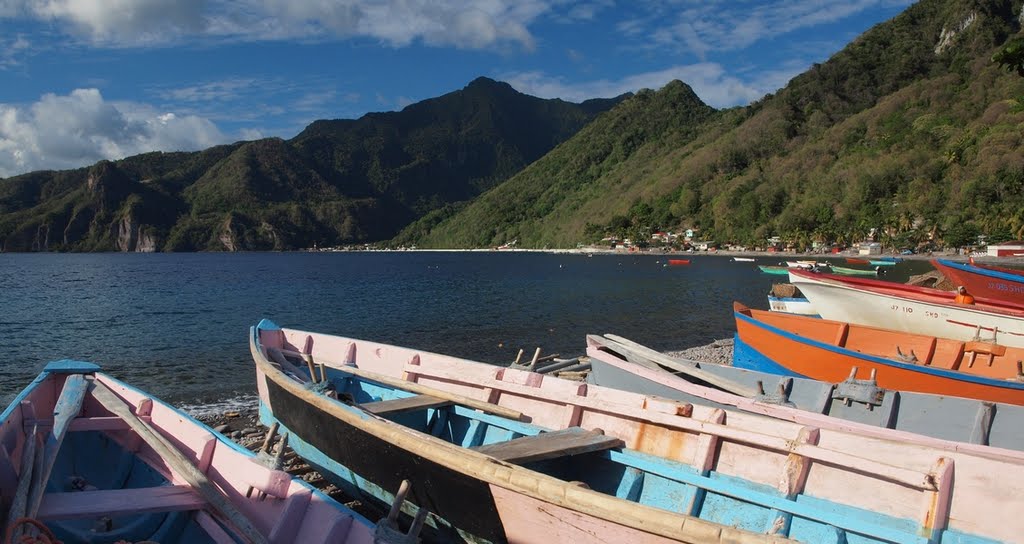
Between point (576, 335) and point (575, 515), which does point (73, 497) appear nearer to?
point (575, 515)

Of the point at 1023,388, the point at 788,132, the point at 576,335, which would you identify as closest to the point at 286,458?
the point at 1023,388

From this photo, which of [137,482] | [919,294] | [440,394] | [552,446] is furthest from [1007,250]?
[137,482]

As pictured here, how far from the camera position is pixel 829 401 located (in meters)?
9.64

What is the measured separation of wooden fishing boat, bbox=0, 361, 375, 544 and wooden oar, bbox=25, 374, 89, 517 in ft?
0.04

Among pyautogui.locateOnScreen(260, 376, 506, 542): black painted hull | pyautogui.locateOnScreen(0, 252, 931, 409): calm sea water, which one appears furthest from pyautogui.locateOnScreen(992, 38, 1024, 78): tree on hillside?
pyautogui.locateOnScreen(0, 252, 931, 409): calm sea water

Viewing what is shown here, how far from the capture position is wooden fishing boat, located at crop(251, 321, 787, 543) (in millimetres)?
4578

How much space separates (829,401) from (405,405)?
20.5 ft

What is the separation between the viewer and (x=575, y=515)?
4793 mm

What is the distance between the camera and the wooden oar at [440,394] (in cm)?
813

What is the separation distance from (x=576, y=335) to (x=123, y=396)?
23.5 meters

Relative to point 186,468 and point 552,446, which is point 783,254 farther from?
point 186,468

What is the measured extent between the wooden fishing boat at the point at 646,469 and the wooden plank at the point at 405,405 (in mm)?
26

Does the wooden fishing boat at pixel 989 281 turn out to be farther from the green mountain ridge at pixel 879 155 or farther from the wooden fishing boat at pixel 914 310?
the green mountain ridge at pixel 879 155

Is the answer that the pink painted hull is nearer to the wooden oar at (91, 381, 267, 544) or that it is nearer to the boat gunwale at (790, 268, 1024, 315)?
the wooden oar at (91, 381, 267, 544)
